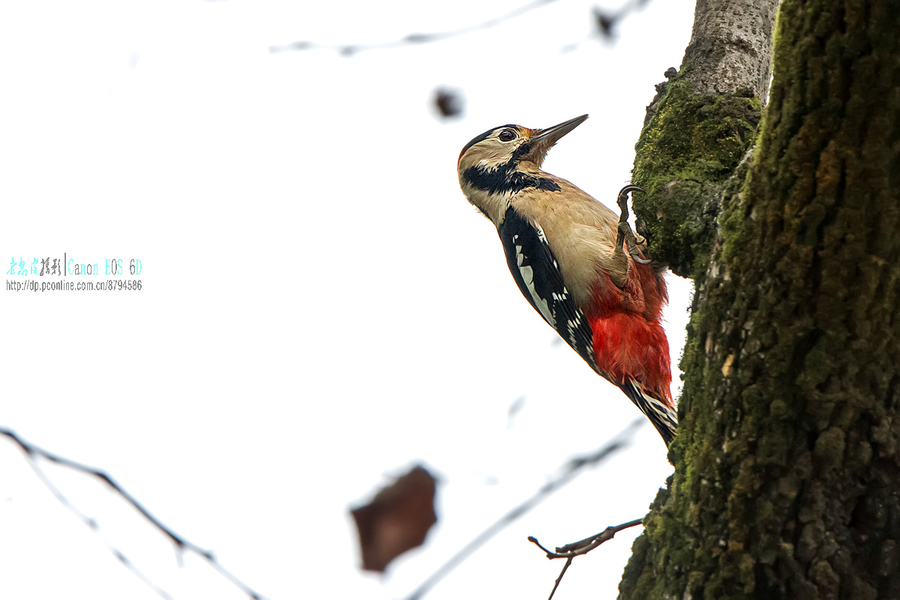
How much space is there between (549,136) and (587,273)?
4.51 feet

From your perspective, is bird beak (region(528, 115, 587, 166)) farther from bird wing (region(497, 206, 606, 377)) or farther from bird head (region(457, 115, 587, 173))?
bird wing (region(497, 206, 606, 377))

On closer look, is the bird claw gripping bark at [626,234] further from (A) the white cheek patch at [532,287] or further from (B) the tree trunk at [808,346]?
(B) the tree trunk at [808,346]

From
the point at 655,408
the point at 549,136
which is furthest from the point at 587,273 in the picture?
the point at 549,136

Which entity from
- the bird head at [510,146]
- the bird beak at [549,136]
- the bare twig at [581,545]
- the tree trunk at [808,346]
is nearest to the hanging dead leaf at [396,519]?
the tree trunk at [808,346]

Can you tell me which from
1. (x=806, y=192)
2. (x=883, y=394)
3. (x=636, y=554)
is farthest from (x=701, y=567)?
(x=806, y=192)

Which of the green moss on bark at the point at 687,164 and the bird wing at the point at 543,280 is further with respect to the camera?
the bird wing at the point at 543,280

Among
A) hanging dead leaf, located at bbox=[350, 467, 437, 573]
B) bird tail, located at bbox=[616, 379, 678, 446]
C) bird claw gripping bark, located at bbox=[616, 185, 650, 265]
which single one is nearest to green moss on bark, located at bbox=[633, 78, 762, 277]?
bird claw gripping bark, located at bbox=[616, 185, 650, 265]

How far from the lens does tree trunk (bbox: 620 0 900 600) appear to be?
157cm

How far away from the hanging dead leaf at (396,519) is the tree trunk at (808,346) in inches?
25.1

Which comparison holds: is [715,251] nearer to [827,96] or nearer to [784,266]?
[784,266]

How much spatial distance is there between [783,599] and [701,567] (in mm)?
178

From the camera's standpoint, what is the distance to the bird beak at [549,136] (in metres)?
5.19

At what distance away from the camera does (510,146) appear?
5.29 m

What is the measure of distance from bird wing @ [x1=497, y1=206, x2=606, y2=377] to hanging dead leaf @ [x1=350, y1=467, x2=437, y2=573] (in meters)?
2.64
